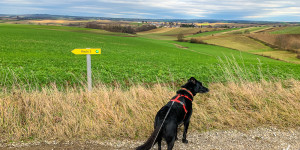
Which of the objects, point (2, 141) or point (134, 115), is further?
point (134, 115)

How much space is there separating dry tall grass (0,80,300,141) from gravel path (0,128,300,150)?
24cm

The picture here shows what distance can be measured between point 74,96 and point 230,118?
15.1ft

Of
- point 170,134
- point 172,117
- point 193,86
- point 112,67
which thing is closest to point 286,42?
point 112,67

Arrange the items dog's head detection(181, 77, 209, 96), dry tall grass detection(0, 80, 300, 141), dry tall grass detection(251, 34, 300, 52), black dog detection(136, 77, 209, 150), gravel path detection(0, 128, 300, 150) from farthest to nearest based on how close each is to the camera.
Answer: dry tall grass detection(251, 34, 300, 52) → dog's head detection(181, 77, 209, 96) → dry tall grass detection(0, 80, 300, 141) → gravel path detection(0, 128, 300, 150) → black dog detection(136, 77, 209, 150)

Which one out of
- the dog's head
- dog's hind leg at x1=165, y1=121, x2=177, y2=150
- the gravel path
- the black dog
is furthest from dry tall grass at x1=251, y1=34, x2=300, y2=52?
dog's hind leg at x1=165, y1=121, x2=177, y2=150

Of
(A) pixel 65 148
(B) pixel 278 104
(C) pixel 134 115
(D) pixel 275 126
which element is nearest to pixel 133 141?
(C) pixel 134 115

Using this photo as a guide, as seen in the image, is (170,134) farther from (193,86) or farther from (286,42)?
(286,42)

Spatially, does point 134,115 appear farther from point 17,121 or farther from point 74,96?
point 17,121

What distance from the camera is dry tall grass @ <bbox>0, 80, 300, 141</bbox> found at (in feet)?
14.3

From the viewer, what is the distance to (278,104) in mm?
5926

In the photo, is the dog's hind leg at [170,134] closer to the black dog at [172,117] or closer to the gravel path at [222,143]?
the black dog at [172,117]

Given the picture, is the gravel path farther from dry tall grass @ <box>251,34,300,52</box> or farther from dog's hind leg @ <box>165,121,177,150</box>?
dry tall grass @ <box>251,34,300,52</box>

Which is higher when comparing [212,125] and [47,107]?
[47,107]

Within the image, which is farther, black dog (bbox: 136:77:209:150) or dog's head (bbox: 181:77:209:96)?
dog's head (bbox: 181:77:209:96)
